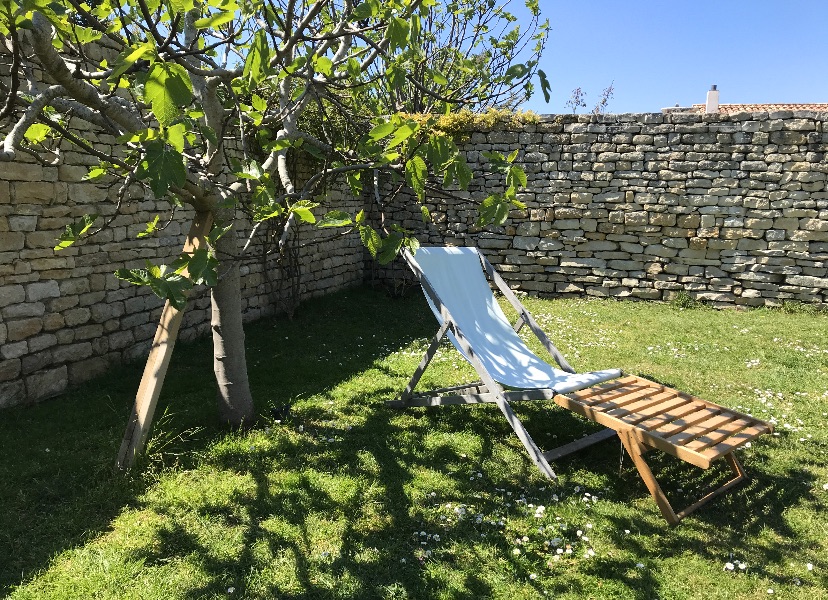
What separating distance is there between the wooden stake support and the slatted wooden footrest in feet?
6.89

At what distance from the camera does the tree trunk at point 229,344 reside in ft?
11.3

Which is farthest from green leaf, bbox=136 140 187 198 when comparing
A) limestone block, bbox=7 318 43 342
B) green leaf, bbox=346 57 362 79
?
limestone block, bbox=7 318 43 342

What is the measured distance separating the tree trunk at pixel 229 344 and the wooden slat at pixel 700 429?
7.82ft

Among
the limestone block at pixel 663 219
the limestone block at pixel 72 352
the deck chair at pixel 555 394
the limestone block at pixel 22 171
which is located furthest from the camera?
the limestone block at pixel 663 219

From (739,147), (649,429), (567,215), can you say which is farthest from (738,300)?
(649,429)

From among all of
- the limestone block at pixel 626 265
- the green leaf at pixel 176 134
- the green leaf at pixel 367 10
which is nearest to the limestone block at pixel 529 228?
the limestone block at pixel 626 265

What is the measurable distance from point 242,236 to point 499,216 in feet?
15.5

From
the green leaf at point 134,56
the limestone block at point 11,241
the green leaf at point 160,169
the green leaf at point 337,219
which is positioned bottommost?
the limestone block at point 11,241

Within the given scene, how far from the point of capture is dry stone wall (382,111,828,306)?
701cm

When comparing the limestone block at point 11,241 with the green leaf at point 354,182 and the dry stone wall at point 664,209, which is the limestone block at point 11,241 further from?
the dry stone wall at point 664,209

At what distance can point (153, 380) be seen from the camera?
3102 mm

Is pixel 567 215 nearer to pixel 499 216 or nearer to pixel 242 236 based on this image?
pixel 242 236

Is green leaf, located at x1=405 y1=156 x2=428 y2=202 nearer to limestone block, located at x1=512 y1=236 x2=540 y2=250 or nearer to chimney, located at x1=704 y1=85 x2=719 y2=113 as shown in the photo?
limestone block, located at x1=512 y1=236 x2=540 y2=250

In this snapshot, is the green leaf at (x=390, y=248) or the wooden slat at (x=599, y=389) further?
the wooden slat at (x=599, y=389)
